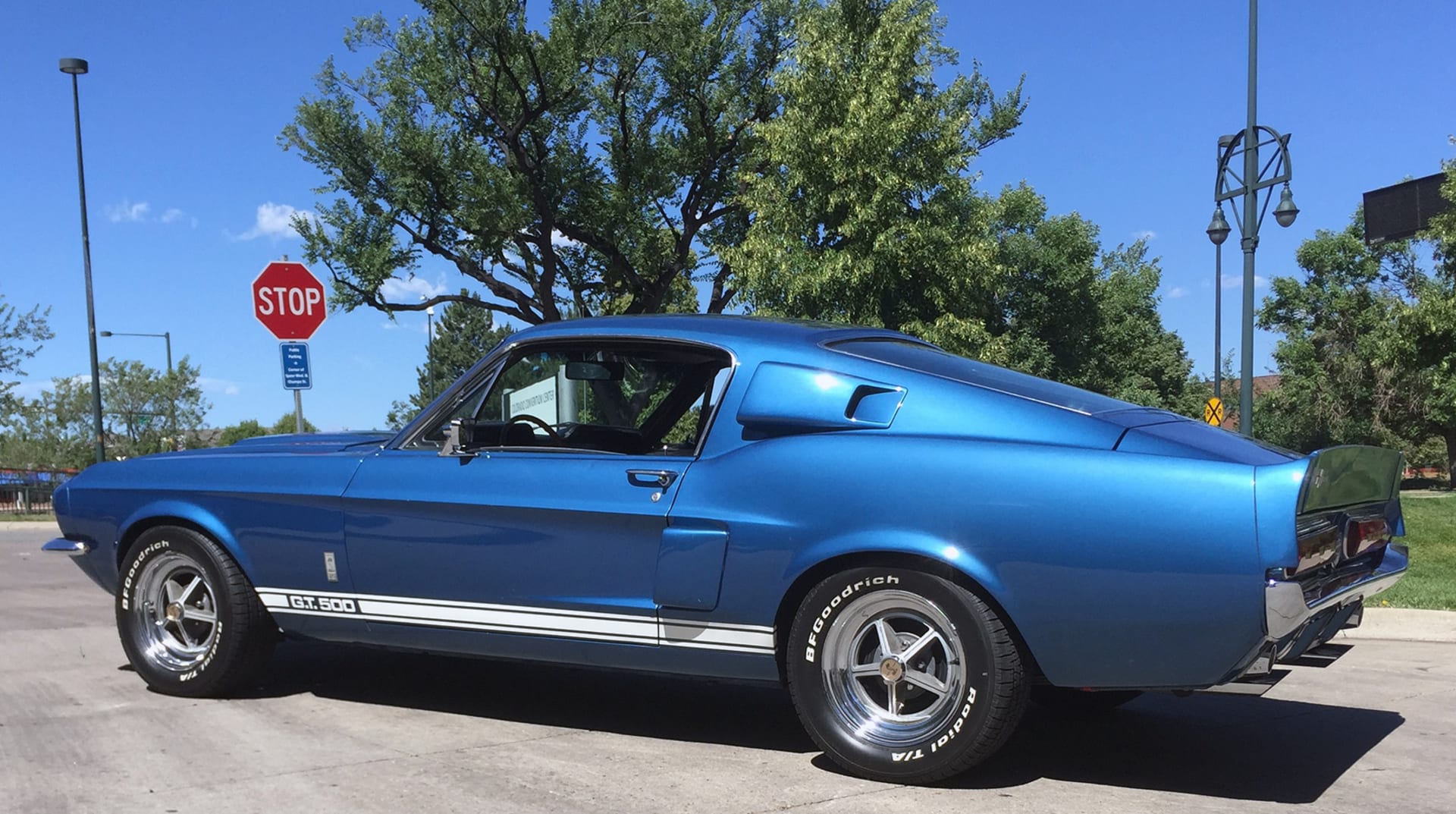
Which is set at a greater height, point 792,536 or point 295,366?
point 295,366

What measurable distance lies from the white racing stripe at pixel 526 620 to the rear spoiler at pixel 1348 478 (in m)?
1.68

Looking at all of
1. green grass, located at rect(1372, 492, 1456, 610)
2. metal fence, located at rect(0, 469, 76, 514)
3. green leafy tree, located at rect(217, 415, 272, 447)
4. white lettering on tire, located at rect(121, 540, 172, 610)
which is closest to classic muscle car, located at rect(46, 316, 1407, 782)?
white lettering on tire, located at rect(121, 540, 172, 610)

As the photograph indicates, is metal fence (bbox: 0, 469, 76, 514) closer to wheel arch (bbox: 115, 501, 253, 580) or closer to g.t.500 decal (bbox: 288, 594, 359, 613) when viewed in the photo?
wheel arch (bbox: 115, 501, 253, 580)

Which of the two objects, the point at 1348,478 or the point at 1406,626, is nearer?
the point at 1348,478

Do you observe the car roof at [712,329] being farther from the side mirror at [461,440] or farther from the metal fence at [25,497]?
the metal fence at [25,497]

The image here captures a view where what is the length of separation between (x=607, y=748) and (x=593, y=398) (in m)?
1.41

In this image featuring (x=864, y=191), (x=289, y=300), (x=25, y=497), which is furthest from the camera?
(x=25, y=497)

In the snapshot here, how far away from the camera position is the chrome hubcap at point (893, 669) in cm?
362

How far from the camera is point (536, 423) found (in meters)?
4.73

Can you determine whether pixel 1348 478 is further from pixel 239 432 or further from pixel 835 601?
pixel 239 432

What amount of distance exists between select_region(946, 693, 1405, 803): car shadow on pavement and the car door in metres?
1.37

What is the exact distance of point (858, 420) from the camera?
12.7 feet

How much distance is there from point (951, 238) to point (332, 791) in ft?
56.8

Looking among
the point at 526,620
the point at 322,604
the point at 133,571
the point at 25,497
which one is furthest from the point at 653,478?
the point at 25,497
